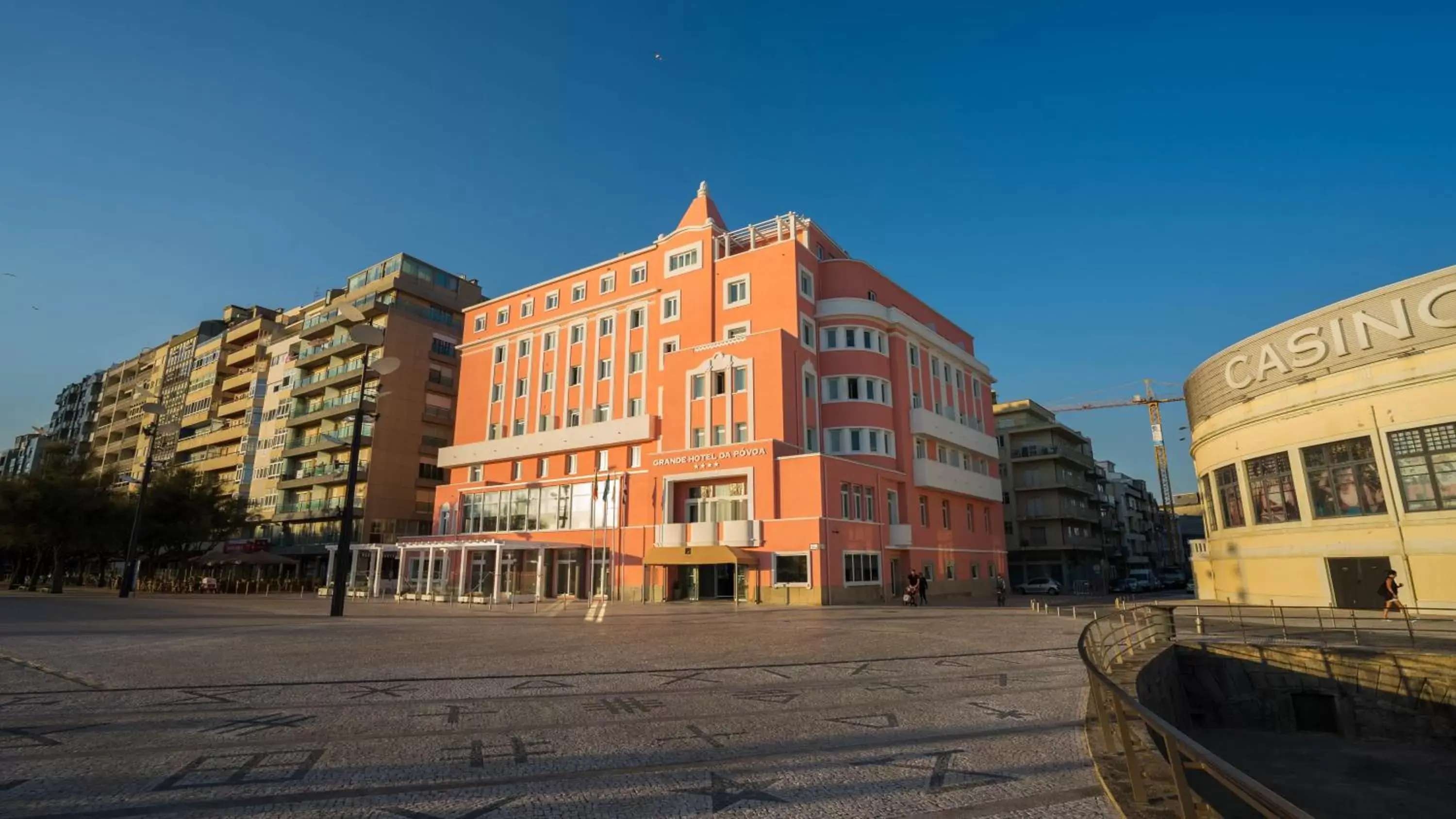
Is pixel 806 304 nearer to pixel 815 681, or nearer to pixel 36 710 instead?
pixel 815 681

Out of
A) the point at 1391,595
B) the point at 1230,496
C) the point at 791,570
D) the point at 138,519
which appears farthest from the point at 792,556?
the point at 138,519

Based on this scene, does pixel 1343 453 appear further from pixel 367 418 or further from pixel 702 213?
pixel 367 418

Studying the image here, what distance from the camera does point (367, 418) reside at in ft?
181

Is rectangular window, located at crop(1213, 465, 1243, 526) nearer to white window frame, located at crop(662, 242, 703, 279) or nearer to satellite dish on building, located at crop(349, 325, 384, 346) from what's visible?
white window frame, located at crop(662, 242, 703, 279)

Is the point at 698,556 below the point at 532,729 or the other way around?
the other way around

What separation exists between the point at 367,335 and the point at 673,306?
25979mm

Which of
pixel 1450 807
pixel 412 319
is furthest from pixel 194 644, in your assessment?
pixel 412 319

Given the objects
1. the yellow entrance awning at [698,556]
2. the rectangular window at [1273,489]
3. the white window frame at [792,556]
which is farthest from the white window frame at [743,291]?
the rectangular window at [1273,489]

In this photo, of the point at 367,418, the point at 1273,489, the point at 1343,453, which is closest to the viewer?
the point at 1343,453

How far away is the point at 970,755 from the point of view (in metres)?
6.35

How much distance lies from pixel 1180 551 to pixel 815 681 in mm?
114530

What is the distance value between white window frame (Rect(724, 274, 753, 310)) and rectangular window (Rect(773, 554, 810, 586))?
1566 centimetres

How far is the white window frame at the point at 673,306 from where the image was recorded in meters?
45.1

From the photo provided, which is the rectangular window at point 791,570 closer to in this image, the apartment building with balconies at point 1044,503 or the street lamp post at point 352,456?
the street lamp post at point 352,456
